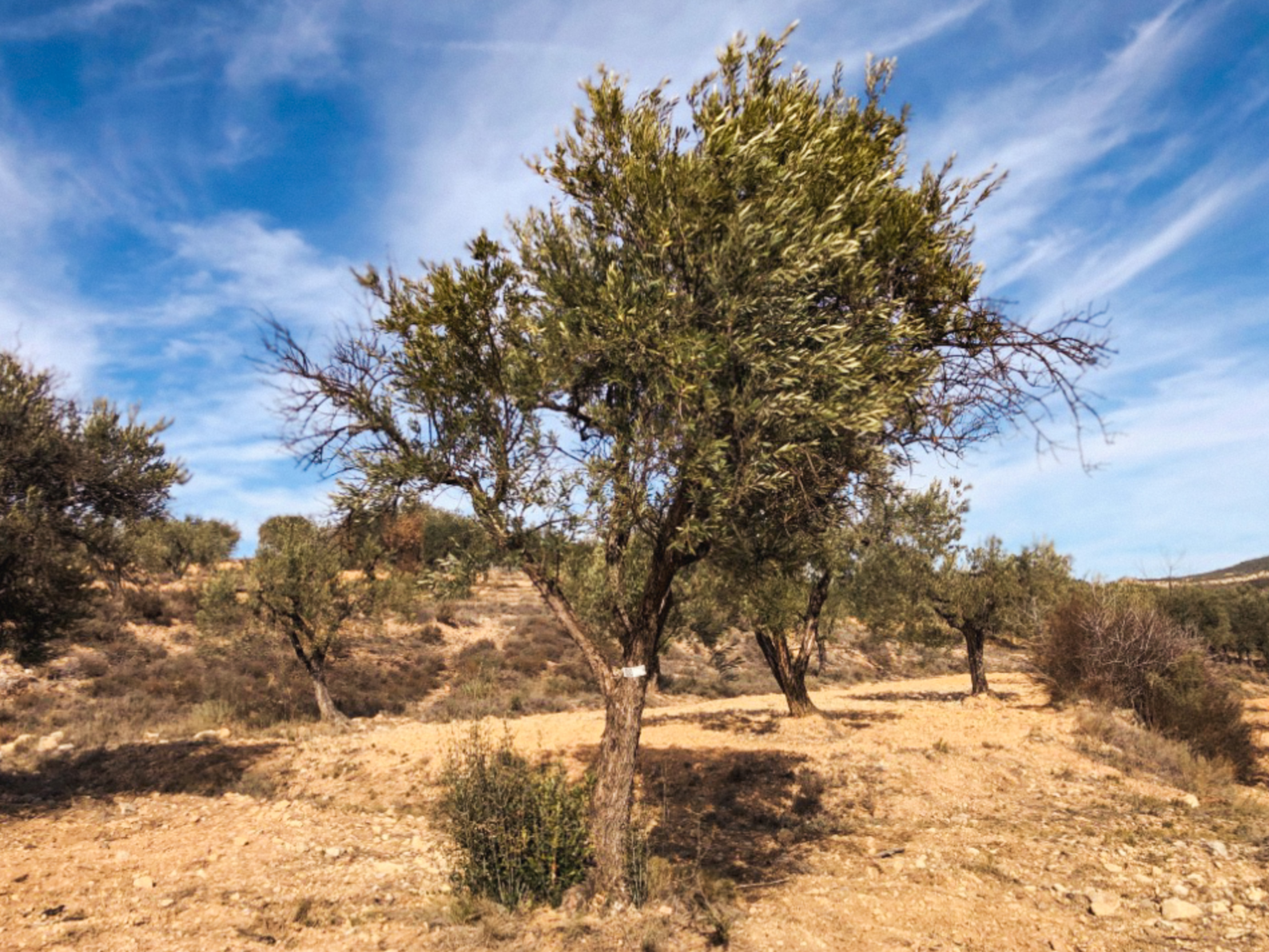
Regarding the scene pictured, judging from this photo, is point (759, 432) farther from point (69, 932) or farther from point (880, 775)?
point (880, 775)

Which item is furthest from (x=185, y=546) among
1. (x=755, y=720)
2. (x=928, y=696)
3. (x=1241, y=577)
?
(x=1241, y=577)

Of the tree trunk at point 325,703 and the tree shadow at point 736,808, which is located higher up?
the tree trunk at point 325,703

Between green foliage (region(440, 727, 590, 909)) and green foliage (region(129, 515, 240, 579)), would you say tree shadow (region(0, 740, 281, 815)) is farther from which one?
green foliage (region(129, 515, 240, 579))

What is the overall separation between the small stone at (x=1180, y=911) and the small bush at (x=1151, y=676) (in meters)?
10.3

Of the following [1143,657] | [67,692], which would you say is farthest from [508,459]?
[67,692]

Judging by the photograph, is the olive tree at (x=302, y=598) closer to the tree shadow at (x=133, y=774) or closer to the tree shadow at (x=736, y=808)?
the tree shadow at (x=133, y=774)

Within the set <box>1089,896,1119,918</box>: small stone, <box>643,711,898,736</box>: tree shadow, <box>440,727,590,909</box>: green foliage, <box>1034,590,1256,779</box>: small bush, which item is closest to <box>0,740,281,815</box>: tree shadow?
<box>440,727,590,909</box>: green foliage

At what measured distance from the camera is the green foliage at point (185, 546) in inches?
1678

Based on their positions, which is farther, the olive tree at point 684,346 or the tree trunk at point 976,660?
the tree trunk at point 976,660

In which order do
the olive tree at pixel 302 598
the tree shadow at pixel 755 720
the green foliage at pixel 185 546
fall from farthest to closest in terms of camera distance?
the green foliage at pixel 185 546 → the olive tree at pixel 302 598 → the tree shadow at pixel 755 720

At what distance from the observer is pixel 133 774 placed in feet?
55.2

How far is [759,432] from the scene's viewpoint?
7414 millimetres

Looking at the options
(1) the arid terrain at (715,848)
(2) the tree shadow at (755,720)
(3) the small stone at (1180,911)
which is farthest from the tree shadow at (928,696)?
(3) the small stone at (1180,911)

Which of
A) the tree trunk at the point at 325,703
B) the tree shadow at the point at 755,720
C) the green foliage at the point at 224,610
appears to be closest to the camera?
the tree shadow at the point at 755,720
